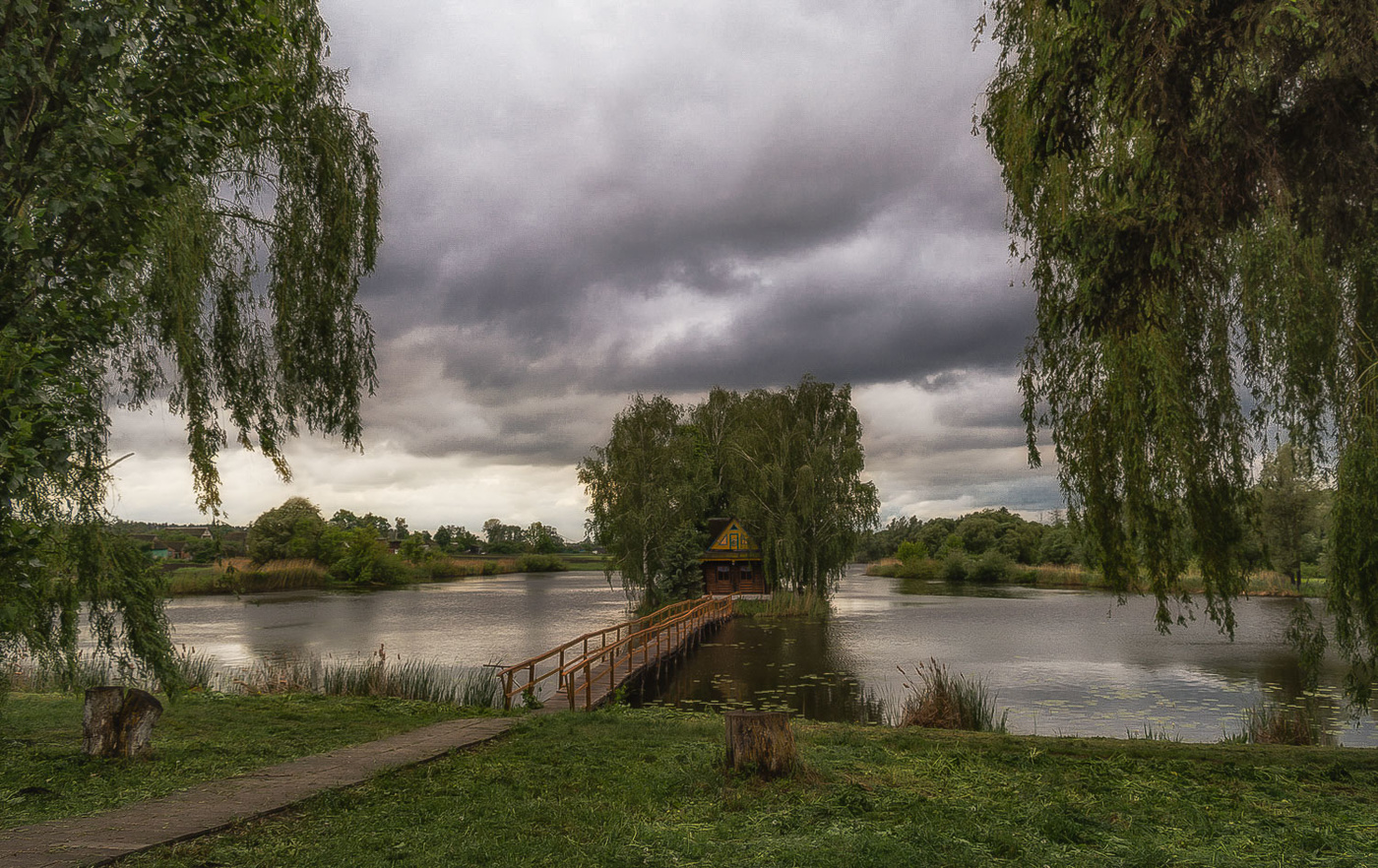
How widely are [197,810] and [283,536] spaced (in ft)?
255

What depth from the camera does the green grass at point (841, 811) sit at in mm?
4945

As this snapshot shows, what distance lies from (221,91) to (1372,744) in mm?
15651

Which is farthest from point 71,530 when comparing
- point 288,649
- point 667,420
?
point 667,420

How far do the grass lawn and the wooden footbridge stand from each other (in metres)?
1.73

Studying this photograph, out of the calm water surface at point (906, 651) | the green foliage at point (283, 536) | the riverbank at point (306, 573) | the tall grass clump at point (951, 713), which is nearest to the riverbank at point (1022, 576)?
the calm water surface at point (906, 651)

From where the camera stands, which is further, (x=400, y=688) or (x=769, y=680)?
(x=769, y=680)

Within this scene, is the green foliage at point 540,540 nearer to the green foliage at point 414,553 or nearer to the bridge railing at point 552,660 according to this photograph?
the green foliage at point 414,553

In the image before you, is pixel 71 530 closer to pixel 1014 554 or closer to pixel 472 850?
pixel 472 850

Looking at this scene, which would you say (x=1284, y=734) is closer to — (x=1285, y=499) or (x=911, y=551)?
(x=1285, y=499)

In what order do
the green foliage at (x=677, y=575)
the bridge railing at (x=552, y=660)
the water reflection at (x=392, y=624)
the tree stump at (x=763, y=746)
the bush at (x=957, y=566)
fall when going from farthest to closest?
the bush at (x=957, y=566) < the green foliage at (x=677, y=575) < the water reflection at (x=392, y=624) < the bridge railing at (x=552, y=660) < the tree stump at (x=763, y=746)

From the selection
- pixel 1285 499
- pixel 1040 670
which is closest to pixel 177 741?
pixel 1285 499

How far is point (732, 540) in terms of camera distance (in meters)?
43.5

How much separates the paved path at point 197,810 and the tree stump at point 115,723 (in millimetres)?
1445

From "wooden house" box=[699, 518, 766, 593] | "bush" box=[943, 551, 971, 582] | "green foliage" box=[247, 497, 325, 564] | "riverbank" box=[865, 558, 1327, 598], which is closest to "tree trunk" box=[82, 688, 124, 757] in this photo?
"wooden house" box=[699, 518, 766, 593]
